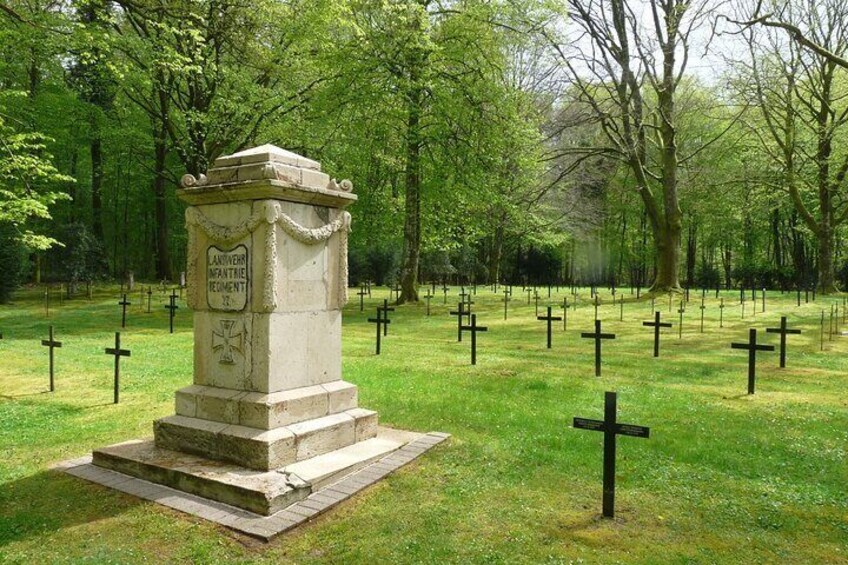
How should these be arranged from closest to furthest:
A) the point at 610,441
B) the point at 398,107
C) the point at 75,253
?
the point at 610,441
the point at 398,107
the point at 75,253

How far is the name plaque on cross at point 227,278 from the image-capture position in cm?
582

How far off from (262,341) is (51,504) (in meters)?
2.17

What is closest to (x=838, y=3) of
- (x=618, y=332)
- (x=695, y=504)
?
(x=618, y=332)

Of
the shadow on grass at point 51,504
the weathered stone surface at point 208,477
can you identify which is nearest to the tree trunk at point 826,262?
the weathered stone surface at point 208,477

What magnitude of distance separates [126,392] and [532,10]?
19894 millimetres

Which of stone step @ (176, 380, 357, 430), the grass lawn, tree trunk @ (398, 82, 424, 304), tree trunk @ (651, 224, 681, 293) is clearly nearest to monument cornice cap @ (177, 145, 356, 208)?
stone step @ (176, 380, 357, 430)

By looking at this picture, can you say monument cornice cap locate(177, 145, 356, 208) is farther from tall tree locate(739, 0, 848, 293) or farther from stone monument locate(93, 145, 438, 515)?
tall tree locate(739, 0, 848, 293)

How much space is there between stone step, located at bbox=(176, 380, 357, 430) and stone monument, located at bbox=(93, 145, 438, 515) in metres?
0.01

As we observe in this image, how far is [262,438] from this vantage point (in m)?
5.33

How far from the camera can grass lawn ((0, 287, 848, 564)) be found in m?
4.24

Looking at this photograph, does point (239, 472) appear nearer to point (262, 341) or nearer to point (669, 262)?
point (262, 341)

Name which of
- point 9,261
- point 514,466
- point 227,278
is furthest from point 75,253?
point 514,466

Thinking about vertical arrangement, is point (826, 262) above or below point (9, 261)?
above

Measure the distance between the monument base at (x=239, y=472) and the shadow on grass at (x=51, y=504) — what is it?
1.16 ft
